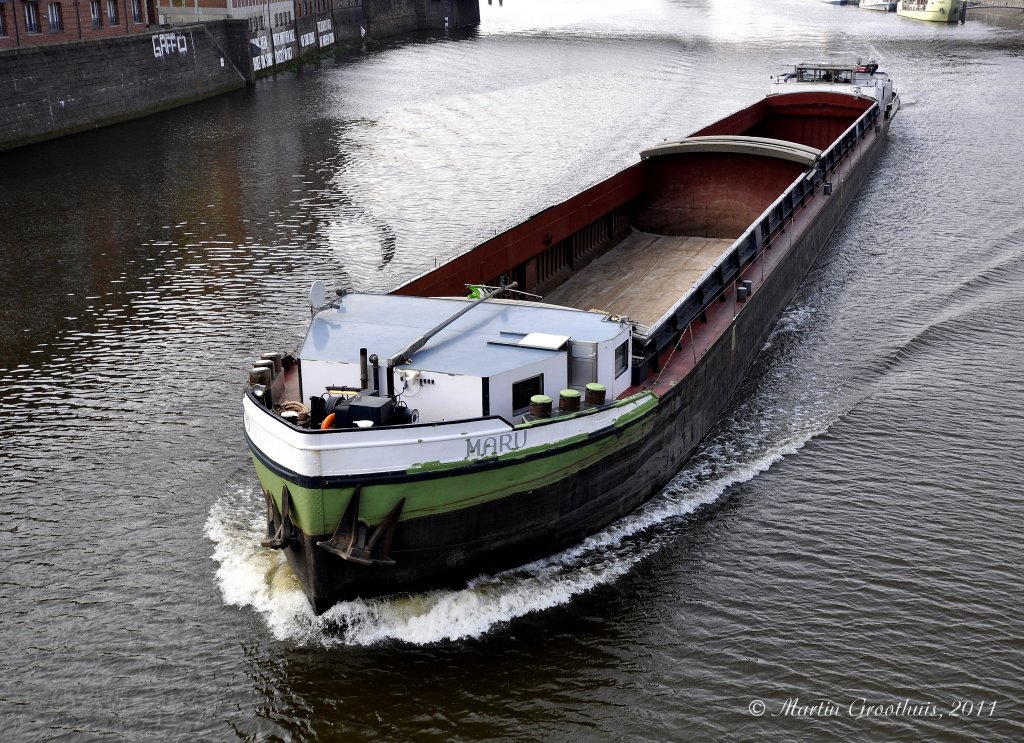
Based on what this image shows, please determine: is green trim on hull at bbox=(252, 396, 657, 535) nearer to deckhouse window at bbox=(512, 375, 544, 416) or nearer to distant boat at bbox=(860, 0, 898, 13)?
deckhouse window at bbox=(512, 375, 544, 416)

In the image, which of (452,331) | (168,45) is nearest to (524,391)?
(452,331)

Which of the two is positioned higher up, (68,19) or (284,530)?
(68,19)

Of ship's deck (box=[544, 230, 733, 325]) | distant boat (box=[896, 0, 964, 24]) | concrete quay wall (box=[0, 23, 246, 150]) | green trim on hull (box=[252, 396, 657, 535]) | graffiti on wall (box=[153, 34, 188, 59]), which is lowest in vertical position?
ship's deck (box=[544, 230, 733, 325])

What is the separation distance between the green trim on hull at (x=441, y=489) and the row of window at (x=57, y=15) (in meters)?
45.9

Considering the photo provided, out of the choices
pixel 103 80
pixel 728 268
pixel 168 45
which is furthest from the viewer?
pixel 168 45

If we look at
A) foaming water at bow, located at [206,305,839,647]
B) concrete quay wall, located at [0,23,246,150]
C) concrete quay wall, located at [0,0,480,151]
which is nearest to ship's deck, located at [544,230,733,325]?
foaming water at bow, located at [206,305,839,647]

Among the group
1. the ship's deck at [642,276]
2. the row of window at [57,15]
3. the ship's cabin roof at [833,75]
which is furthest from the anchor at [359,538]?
the row of window at [57,15]

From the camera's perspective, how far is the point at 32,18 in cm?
5316

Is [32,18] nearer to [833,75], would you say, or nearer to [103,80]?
[103,80]

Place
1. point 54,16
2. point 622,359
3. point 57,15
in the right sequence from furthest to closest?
point 57,15
point 54,16
point 622,359

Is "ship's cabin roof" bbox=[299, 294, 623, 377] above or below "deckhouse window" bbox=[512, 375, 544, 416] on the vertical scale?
above

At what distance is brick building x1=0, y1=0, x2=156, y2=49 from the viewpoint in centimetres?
5125

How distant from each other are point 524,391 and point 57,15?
49627 millimetres

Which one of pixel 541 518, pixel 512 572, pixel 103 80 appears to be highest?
pixel 103 80
